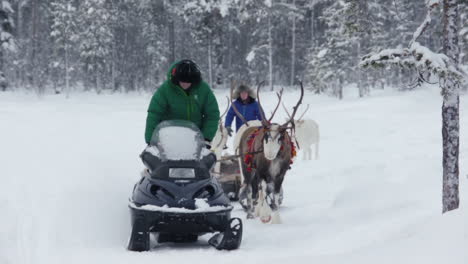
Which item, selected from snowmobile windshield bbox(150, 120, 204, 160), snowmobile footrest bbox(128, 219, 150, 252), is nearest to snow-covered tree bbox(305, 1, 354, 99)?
snowmobile windshield bbox(150, 120, 204, 160)

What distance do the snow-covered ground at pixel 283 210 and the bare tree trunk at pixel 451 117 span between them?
1.80 ft

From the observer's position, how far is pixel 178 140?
20.4ft

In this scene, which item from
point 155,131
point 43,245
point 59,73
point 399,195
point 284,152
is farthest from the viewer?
point 59,73

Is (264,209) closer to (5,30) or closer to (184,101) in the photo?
(184,101)

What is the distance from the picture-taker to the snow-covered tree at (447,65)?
6.11 metres

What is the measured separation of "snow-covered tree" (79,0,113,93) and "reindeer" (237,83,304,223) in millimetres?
43532

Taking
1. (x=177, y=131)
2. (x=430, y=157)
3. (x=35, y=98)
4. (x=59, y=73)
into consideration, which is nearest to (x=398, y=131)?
(x=430, y=157)

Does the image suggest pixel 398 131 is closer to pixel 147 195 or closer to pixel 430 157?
pixel 430 157

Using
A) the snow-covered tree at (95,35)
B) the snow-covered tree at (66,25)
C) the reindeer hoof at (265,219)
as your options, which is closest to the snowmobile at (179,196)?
the reindeer hoof at (265,219)

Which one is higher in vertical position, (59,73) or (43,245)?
(59,73)

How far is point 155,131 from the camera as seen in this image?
21.2ft

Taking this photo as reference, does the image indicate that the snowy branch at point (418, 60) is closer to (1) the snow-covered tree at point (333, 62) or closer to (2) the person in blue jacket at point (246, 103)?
(2) the person in blue jacket at point (246, 103)

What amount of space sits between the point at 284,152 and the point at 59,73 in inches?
1978

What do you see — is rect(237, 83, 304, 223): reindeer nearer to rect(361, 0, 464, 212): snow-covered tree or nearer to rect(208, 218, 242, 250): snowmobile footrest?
rect(361, 0, 464, 212): snow-covered tree
